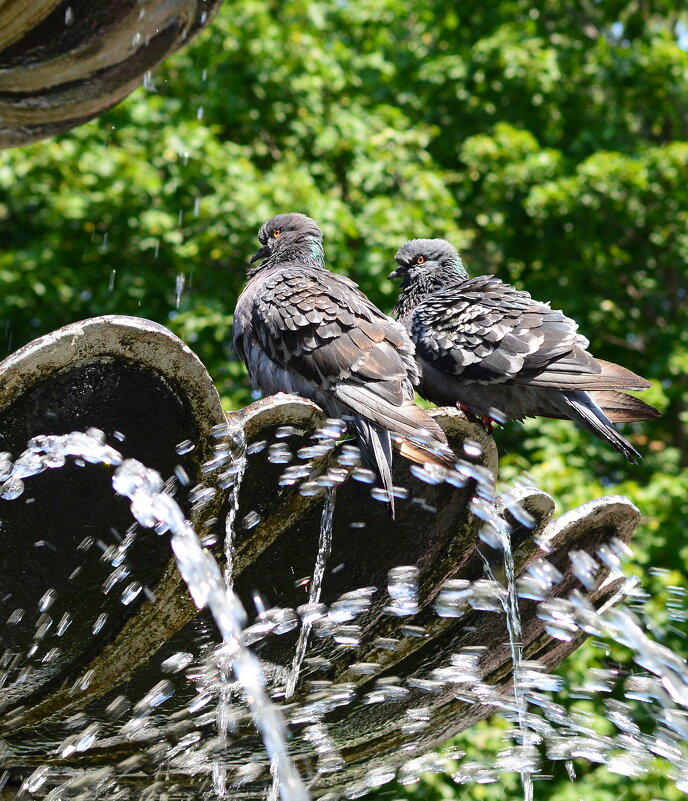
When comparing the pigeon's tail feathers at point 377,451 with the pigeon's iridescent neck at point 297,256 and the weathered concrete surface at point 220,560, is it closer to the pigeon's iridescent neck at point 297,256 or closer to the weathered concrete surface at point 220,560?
the weathered concrete surface at point 220,560

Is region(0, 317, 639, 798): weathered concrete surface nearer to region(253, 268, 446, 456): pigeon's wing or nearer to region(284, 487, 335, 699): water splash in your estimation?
region(284, 487, 335, 699): water splash

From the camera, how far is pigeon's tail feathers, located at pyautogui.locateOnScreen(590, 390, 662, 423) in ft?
11.8

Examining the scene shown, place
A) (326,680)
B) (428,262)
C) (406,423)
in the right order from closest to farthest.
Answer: (326,680) < (406,423) < (428,262)

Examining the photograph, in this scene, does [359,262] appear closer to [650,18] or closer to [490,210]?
[490,210]

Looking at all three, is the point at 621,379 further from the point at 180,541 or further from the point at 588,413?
the point at 180,541

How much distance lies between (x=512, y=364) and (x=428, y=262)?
108 cm

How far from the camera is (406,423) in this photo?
104 inches

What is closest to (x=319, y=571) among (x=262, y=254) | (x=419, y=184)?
(x=262, y=254)

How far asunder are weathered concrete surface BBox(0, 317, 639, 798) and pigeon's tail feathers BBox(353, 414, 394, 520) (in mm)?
45

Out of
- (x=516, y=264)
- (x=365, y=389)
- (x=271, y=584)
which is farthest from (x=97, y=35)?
(x=516, y=264)

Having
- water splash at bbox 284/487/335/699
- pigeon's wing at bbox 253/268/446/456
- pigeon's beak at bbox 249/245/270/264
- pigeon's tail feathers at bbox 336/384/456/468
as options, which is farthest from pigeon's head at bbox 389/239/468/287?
water splash at bbox 284/487/335/699

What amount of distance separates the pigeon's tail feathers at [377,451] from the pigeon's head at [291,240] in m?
1.42

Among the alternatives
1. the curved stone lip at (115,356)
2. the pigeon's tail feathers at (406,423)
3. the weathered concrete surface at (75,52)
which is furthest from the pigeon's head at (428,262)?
the curved stone lip at (115,356)

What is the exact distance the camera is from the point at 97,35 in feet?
8.80
